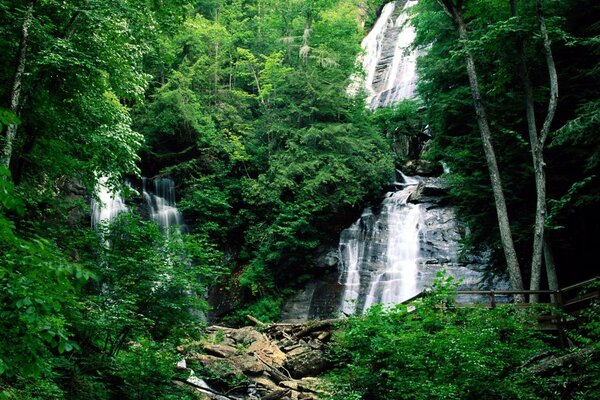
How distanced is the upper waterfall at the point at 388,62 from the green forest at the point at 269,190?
696 cm

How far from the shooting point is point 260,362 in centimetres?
1255

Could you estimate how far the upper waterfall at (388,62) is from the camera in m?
33.5

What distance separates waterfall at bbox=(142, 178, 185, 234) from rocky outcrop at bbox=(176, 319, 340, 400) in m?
8.46

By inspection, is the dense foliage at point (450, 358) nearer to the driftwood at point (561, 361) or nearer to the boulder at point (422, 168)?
the driftwood at point (561, 361)

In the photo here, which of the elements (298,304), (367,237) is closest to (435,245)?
(367,237)

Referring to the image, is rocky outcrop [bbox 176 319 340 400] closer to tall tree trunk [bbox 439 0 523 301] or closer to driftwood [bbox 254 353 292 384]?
driftwood [bbox 254 353 292 384]

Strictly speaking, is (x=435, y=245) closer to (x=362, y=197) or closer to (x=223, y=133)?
(x=362, y=197)

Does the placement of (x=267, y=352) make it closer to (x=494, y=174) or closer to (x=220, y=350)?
(x=220, y=350)

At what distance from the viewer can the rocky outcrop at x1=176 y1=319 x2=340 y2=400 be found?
10.9 metres

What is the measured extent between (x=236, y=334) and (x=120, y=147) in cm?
775

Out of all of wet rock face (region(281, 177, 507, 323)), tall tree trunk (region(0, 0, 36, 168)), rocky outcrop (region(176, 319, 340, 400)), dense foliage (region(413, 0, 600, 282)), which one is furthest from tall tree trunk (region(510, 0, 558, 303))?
tall tree trunk (region(0, 0, 36, 168))

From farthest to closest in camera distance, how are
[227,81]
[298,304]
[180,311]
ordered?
1. [227,81]
2. [298,304]
3. [180,311]

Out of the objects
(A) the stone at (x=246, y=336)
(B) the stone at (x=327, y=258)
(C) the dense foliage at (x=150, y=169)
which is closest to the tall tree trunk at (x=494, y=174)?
(C) the dense foliage at (x=150, y=169)

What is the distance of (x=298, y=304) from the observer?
21078 mm
